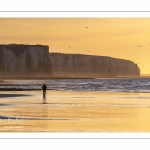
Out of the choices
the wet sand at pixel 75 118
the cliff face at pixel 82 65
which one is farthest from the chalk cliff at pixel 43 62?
the wet sand at pixel 75 118

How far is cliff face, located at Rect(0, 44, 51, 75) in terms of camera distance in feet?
62.2

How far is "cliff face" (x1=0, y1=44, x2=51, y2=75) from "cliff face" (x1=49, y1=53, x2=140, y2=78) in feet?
1.31

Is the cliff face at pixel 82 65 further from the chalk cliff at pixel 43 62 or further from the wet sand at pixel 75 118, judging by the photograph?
the wet sand at pixel 75 118

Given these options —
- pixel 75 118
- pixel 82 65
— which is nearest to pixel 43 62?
pixel 82 65

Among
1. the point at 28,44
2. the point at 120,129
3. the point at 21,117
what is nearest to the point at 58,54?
the point at 28,44

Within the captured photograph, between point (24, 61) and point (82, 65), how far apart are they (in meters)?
3.06

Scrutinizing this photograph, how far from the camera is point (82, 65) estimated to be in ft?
75.7

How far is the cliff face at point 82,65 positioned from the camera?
64.4 ft

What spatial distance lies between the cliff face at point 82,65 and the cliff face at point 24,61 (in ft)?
1.31

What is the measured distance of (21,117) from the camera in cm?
1909

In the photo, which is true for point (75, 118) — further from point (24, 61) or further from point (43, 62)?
point (24, 61)
